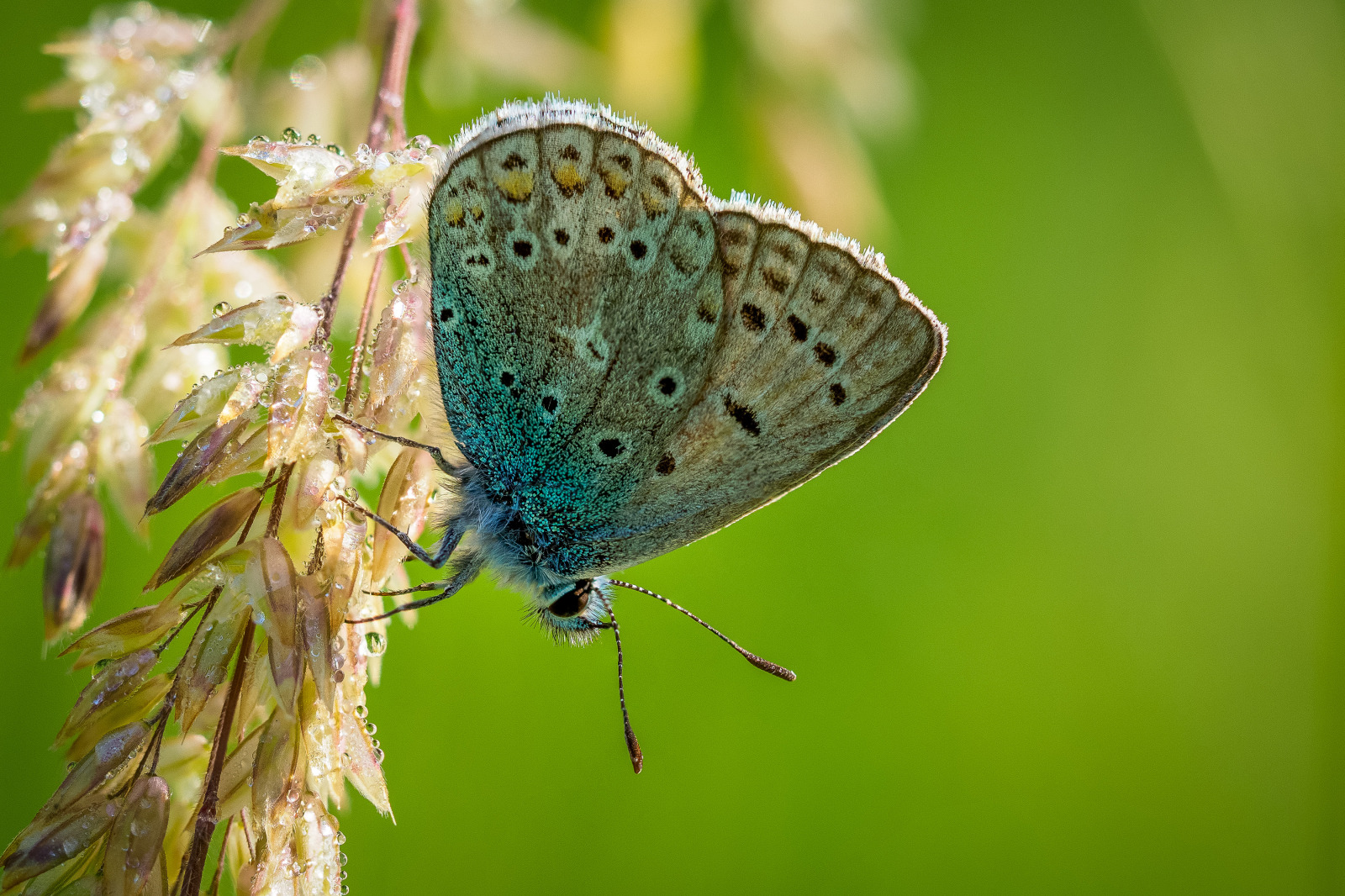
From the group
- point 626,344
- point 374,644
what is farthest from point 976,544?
point 374,644

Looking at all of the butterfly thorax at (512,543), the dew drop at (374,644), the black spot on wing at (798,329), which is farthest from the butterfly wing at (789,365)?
the dew drop at (374,644)

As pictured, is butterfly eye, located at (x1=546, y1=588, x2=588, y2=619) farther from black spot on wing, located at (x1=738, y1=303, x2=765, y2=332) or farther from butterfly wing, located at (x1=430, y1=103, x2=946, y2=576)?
black spot on wing, located at (x1=738, y1=303, x2=765, y2=332)

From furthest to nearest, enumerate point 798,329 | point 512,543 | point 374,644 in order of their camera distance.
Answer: point 512,543 → point 798,329 → point 374,644

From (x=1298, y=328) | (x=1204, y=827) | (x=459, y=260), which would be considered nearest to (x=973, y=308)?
(x=1298, y=328)

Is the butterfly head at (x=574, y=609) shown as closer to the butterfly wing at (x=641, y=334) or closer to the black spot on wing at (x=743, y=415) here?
the butterfly wing at (x=641, y=334)

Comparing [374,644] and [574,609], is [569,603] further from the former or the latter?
[374,644]

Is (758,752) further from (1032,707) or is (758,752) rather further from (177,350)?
(177,350)

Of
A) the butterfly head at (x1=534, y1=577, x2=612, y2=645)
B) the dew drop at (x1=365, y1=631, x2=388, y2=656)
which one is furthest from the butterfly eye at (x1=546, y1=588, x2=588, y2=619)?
the dew drop at (x1=365, y1=631, x2=388, y2=656)
